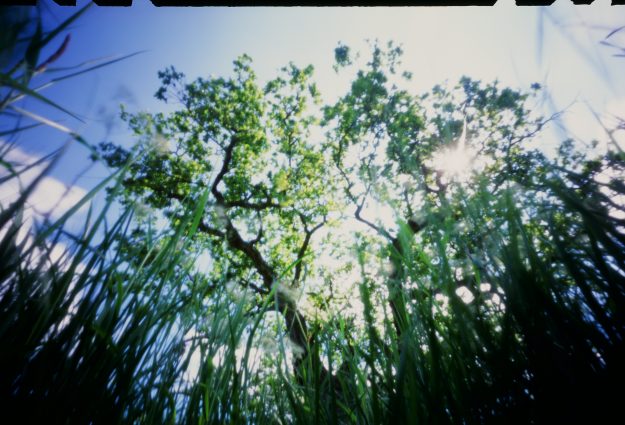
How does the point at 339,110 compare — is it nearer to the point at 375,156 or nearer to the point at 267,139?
the point at 375,156

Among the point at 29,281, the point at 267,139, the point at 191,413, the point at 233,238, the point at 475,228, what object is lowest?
the point at 191,413

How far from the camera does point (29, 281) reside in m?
0.69

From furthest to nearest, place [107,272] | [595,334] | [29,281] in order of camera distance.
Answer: [107,272] < [29,281] < [595,334]

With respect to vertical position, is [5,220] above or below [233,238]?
below

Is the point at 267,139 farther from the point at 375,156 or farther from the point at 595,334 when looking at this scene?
the point at 595,334

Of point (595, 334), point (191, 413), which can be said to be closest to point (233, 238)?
point (191, 413)

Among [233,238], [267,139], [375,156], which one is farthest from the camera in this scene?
[267,139]

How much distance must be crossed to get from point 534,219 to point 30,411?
1.41 metres

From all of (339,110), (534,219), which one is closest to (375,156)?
(339,110)

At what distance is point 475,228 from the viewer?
0.88 metres

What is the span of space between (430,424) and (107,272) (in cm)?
90

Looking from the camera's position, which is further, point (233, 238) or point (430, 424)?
point (233, 238)

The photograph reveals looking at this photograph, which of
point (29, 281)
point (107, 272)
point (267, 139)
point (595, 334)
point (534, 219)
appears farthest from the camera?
point (267, 139)

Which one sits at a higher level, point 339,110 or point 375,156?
point 339,110
